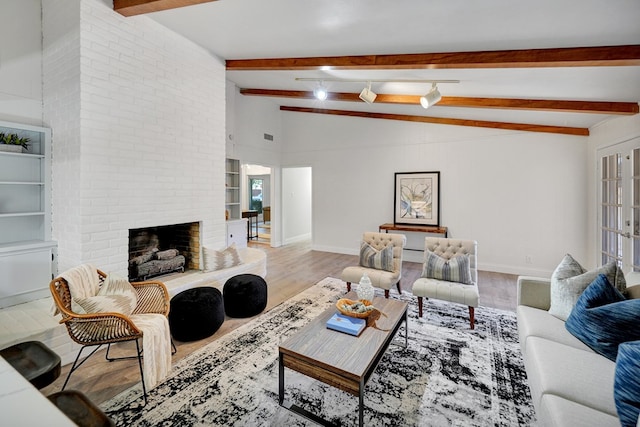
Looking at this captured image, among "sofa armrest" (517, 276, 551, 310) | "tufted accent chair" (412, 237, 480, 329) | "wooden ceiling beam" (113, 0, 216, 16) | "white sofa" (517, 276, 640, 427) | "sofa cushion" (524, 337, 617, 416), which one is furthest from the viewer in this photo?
"tufted accent chair" (412, 237, 480, 329)

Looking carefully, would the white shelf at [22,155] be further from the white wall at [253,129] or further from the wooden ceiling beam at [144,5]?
the white wall at [253,129]

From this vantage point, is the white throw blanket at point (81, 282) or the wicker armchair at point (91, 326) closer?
the wicker armchair at point (91, 326)

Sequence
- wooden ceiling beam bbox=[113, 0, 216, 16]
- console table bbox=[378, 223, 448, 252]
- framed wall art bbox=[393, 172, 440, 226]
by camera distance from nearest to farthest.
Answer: wooden ceiling beam bbox=[113, 0, 216, 16]
console table bbox=[378, 223, 448, 252]
framed wall art bbox=[393, 172, 440, 226]

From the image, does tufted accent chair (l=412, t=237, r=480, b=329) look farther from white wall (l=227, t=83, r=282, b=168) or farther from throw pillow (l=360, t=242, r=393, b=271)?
white wall (l=227, t=83, r=282, b=168)

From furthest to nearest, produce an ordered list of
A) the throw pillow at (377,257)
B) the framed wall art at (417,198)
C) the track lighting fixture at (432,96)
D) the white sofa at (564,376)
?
the framed wall art at (417,198), the throw pillow at (377,257), the track lighting fixture at (432,96), the white sofa at (564,376)

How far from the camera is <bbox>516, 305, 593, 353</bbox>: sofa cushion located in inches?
77.6

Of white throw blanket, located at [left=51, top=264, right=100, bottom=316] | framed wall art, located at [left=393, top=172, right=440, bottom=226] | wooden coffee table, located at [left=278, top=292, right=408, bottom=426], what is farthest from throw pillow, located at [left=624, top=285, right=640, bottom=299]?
white throw blanket, located at [left=51, top=264, right=100, bottom=316]

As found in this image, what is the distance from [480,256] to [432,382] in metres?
3.90

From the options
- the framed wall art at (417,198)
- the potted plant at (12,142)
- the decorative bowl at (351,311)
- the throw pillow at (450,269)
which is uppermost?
the potted plant at (12,142)

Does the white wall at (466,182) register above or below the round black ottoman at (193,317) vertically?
above

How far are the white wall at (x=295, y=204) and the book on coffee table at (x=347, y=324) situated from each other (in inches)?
211

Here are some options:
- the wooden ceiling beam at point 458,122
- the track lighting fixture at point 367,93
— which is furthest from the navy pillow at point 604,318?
the wooden ceiling beam at point 458,122

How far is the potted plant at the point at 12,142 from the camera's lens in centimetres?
270

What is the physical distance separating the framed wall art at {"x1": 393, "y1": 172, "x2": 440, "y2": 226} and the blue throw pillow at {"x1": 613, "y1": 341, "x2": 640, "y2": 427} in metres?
4.40
